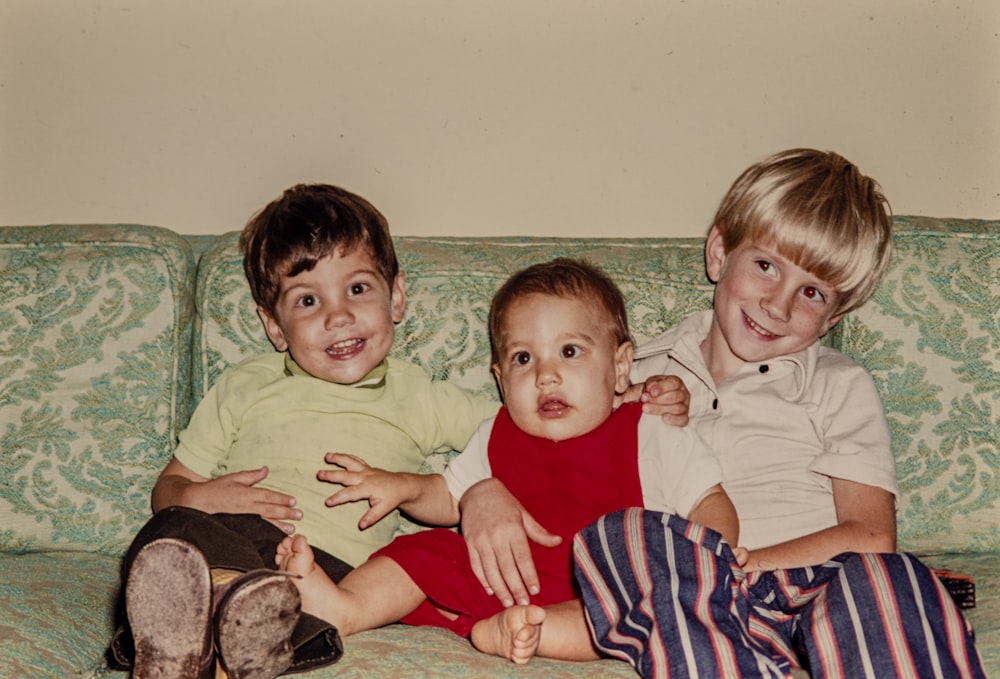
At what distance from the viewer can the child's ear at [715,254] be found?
2.00 metres

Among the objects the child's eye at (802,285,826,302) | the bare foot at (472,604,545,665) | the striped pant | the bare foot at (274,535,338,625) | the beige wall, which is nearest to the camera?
the striped pant

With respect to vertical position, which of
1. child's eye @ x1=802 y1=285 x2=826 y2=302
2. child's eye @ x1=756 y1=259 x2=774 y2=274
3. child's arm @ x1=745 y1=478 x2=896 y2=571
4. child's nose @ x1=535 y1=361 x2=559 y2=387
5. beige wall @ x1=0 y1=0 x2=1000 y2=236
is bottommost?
child's arm @ x1=745 y1=478 x2=896 y2=571

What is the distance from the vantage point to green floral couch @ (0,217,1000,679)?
196 cm

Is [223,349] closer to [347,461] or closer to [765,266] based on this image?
[347,461]

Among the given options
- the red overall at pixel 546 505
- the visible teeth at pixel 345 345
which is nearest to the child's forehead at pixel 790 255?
the red overall at pixel 546 505

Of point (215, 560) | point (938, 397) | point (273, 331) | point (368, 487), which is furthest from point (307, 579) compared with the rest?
point (938, 397)

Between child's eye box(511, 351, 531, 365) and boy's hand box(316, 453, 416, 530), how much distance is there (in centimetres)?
29

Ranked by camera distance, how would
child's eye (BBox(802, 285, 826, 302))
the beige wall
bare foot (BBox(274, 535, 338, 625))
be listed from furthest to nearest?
the beige wall, child's eye (BBox(802, 285, 826, 302)), bare foot (BBox(274, 535, 338, 625))

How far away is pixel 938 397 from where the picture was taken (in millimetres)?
1957

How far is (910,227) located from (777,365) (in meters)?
0.41

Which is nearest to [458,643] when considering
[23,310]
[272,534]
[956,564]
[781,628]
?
[272,534]

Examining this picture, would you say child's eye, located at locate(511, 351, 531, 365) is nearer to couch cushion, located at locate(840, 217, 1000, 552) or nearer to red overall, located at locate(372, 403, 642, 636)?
red overall, located at locate(372, 403, 642, 636)

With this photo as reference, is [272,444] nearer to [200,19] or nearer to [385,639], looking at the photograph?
[385,639]

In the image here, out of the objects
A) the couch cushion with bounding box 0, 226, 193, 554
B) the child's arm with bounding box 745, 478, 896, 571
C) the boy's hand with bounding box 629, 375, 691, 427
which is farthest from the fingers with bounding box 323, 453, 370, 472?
the child's arm with bounding box 745, 478, 896, 571
